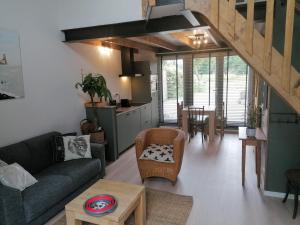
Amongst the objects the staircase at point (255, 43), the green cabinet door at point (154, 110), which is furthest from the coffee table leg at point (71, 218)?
the green cabinet door at point (154, 110)

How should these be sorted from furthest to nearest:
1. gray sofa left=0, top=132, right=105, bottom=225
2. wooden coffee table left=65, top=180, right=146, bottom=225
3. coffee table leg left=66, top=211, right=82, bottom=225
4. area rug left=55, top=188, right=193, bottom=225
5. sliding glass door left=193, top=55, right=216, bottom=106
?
sliding glass door left=193, top=55, right=216, bottom=106
area rug left=55, top=188, right=193, bottom=225
gray sofa left=0, top=132, right=105, bottom=225
coffee table leg left=66, top=211, right=82, bottom=225
wooden coffee table left=65, top=180, right=146, bottom=225

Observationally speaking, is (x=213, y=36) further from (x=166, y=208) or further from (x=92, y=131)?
(x=166, y=208)

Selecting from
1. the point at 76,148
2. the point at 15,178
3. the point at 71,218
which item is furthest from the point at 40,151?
the point at 71,218

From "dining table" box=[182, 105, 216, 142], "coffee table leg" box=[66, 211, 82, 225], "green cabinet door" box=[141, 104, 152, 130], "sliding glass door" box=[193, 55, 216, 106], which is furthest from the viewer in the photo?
"sliding glass door" box=[193, 55, 216, 106]

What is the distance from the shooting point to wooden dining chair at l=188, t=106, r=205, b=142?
5.41 metres

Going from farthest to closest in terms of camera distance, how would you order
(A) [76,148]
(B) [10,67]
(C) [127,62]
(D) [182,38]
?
(C) [127,62] < (D) [182,38] < (A) [76,148] < (B) [10,67]

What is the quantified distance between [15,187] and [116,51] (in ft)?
13.3

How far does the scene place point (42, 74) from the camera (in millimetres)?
3459

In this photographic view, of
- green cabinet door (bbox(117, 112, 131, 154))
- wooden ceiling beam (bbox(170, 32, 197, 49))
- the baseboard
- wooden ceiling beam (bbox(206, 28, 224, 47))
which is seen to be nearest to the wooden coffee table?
the baseboard

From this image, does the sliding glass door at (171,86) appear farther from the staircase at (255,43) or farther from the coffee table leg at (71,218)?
the coffee table leg at (71,218)

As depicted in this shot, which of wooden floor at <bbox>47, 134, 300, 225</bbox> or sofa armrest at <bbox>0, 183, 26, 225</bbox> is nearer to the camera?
sofa armrest at <bbox>0, 183, 26, 225</bbox>

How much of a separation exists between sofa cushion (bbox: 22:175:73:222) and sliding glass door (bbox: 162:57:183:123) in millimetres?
4814

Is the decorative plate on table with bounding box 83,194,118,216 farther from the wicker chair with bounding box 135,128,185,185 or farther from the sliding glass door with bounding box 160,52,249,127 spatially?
the sliding glass door with bounding box 160,52,249,127

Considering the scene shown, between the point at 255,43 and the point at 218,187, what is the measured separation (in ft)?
7.50
